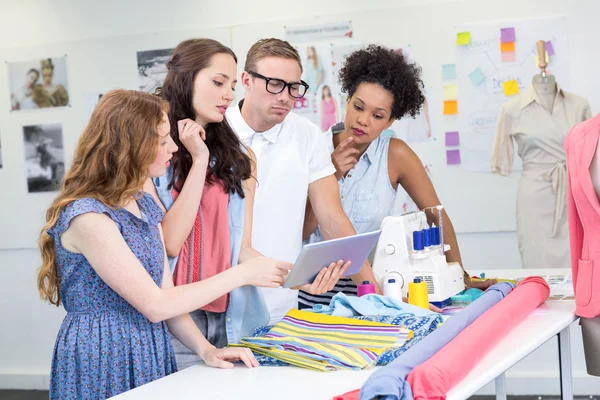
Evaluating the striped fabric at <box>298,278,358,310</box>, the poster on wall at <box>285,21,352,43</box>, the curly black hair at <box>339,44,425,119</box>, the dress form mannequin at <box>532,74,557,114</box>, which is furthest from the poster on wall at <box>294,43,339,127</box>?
the striped fabric at <box>298,278,358,310</box>

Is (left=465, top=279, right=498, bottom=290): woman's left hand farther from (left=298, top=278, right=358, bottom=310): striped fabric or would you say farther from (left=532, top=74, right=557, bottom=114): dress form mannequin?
(left=532, top=74, right=557, bottom=114): dress form mannequin

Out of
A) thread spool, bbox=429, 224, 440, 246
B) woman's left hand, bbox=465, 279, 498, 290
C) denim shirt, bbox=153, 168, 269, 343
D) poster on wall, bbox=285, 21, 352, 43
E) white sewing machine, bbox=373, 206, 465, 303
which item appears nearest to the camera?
denim shirt, bbox=153, 168, 269, 343

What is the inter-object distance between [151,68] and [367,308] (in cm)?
315

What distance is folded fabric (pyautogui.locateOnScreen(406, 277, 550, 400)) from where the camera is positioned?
146 centimetres

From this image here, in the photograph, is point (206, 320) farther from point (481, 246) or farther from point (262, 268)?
point (481, 246)

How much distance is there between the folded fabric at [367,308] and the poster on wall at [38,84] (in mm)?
3355

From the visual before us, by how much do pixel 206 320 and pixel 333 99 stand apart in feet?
8.39

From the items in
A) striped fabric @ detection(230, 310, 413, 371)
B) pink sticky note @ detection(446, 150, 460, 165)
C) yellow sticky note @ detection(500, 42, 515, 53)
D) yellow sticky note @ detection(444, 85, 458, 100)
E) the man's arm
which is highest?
yellow sticky note @ detection(500, 42, 515, 53)

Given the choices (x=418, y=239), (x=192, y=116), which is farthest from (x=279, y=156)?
(x=418, y=239)

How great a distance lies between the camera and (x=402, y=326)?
6.59 feet

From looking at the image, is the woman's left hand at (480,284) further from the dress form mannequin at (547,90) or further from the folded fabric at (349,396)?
the dress form mannequin at (547,90)

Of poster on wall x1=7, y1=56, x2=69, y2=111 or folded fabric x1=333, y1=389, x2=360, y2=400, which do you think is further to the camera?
poster on wall x1=7, y1=56, x2=69, y2=111

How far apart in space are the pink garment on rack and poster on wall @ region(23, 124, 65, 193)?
3.61 meters

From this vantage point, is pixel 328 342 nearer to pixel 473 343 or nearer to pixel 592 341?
pixel 473 343
